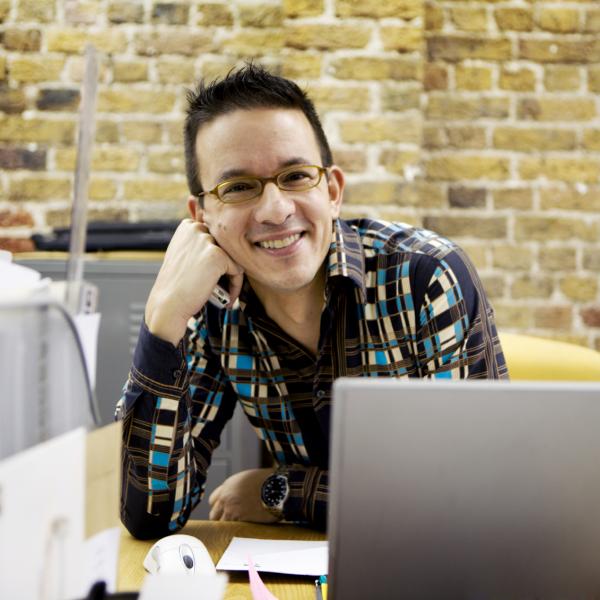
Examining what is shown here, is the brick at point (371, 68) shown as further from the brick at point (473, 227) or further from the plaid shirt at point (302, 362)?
the plaid shirt at point (302, 362)

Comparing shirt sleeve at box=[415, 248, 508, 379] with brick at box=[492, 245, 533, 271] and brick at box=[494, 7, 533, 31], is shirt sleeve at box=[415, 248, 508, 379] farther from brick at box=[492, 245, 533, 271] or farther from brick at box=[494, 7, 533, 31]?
brick at box=[494, 7, 533, 31]

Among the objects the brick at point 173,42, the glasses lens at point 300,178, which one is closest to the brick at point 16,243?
the brick at point 173,42

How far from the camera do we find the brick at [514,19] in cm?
236

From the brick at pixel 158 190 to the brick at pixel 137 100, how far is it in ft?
0.79

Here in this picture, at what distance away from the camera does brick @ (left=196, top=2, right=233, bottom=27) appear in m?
2.39

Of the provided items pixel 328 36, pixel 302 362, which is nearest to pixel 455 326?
pixel 302 362

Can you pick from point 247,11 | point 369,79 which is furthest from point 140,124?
point 369,79

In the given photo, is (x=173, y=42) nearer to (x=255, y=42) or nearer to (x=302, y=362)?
(x=255, y=42)

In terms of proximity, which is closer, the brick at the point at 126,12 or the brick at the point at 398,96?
the brick at the point at 398,96

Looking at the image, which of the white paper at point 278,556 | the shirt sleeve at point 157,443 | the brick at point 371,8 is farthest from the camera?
the brick at point 371,8

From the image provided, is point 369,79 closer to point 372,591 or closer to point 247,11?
point 247,11

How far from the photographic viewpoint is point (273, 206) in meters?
1.35

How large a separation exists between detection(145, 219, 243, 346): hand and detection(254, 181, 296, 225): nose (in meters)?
0.11

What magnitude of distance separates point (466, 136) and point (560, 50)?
42cm
